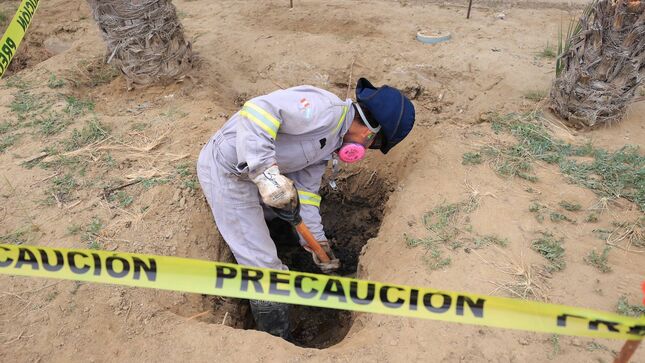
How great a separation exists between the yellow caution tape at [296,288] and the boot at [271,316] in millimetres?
1090

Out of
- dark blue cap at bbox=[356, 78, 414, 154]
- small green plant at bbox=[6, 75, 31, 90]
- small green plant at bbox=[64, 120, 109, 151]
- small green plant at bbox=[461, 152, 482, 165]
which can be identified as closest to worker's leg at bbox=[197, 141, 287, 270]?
dark blue cap at bbox=[356, 78, 414, 154]

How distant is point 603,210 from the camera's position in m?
2.85

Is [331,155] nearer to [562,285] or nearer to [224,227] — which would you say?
[224,227]

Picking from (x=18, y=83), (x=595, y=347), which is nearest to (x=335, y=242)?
(x=595, y=347)

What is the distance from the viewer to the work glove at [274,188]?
7.57ft

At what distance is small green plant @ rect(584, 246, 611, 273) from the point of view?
248 cm

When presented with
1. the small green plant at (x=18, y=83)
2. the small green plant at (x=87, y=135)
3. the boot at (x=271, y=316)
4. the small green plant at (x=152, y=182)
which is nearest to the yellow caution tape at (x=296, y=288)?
the boot at (x=271, y=316)

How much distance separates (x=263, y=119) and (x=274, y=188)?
40cm

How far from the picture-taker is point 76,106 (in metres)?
4.01

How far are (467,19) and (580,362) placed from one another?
180 inches

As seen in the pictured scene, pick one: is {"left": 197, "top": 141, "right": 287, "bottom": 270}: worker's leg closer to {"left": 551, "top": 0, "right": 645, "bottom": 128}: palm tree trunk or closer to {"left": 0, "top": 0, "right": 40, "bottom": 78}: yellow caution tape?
{"left": 0, "top": 0, "right": 40, "bottom": 78}: yellow caution tape

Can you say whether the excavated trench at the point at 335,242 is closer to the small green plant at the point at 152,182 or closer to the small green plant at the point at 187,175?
the small green plant at the point at 187,175

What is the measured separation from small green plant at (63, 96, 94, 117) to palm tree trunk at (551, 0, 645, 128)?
4.08 meters

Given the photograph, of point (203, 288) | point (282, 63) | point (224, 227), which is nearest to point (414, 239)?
point (224, 227)
